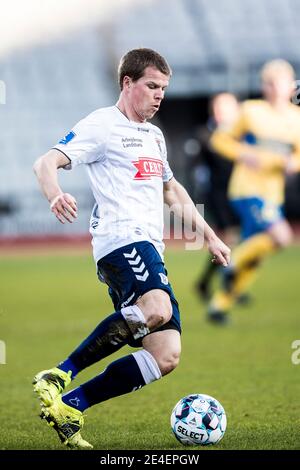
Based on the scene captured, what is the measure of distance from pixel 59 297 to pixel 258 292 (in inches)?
110

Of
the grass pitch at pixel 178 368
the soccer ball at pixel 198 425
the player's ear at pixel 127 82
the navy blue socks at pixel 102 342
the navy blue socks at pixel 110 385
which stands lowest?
the grass pitch at pixel 178 368

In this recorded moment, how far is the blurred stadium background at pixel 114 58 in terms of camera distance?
85.9 ft

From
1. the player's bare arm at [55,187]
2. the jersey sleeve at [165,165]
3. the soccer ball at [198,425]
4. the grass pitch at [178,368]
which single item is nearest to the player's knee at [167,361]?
the soccer ball at [198,425]

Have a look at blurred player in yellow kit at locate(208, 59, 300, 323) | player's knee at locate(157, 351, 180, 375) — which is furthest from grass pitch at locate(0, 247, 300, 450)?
blurred player in yellow kit at locate(208, 59, 300, 323)

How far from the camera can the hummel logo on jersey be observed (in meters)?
4.65

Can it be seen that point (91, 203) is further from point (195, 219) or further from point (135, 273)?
point (135, 273)

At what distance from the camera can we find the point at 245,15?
96.1ft

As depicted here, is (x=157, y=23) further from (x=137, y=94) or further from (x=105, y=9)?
(x=137, y=94)

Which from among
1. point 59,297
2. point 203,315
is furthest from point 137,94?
point 59,297

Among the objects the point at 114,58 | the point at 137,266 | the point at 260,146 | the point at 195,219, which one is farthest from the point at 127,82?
the point at 114,58

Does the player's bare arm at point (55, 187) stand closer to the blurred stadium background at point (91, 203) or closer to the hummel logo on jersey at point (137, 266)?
the hummel logo on jersey at point (137, 266)

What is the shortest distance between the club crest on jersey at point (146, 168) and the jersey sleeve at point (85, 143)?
193mm

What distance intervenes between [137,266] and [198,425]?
33.0 inches

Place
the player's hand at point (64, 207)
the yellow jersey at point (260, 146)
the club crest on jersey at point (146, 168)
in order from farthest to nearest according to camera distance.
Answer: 1. the yellow jersey at point (260, 146)
2. the club crest on jersey at point (146, 168)
3. the player's hand at point (64, 207)
